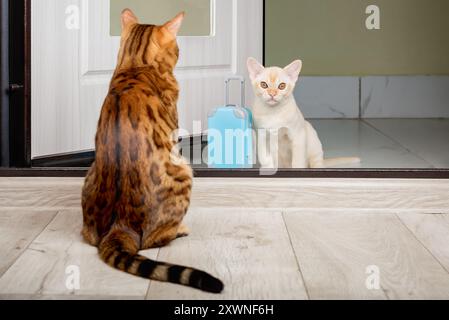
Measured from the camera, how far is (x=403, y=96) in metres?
3.85

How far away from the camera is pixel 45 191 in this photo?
1.96 meters

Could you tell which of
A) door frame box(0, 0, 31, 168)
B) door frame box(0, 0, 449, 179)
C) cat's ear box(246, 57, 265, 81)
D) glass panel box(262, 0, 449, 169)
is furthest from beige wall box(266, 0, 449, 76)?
door frame box(0, 0, 31, 168)

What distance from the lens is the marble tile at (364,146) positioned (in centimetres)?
272

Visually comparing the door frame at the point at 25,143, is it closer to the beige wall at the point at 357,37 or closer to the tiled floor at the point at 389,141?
the tiled floor at the point at 389,141

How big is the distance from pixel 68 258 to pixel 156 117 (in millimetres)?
329

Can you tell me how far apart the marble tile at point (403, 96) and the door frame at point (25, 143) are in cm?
185

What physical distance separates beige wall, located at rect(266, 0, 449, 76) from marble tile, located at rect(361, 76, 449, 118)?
49 mm

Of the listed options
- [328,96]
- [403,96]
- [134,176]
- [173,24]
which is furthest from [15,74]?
[403,96]

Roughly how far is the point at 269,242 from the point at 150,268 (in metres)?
0.37

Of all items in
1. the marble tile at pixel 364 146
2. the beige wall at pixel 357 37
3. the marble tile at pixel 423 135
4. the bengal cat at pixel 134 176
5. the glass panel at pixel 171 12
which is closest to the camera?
the bengal cat at pixel 134 176

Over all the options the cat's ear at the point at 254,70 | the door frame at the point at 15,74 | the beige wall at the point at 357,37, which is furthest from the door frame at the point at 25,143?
the beige wall at the point at 357,37

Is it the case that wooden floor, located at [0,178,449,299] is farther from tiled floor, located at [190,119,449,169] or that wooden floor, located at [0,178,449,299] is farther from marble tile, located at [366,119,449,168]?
marble tile, located at [366,119,449,168]
